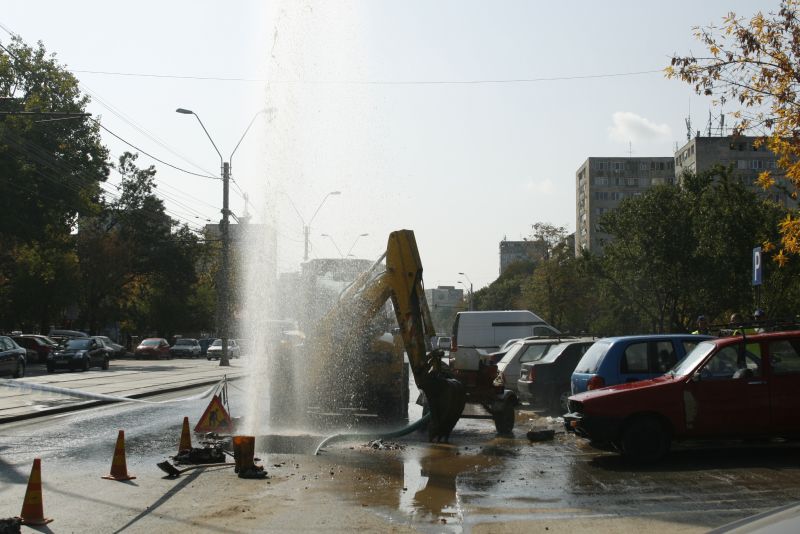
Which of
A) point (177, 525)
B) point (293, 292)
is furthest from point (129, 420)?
point (177, 525)

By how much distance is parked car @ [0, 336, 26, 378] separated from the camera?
3055 centimetres

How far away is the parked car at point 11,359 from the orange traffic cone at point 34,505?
2494 centimetres

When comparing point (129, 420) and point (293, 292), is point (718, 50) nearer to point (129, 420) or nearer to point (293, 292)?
point (293, 292)

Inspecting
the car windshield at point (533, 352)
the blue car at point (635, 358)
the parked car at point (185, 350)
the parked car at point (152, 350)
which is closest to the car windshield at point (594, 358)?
the blue car at point (635, 358)

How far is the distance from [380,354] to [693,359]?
21.9 feet

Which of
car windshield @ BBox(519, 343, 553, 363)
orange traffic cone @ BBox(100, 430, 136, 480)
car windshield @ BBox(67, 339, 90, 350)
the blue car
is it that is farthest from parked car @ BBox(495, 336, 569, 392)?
car windshield @ BBox(67, 339, 90, 350)

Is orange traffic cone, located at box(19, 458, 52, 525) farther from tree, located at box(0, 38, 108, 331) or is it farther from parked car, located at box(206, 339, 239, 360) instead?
parked car, located at box(206, 339, 239, 360)

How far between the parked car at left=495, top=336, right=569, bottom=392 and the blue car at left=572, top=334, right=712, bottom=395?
5764mm

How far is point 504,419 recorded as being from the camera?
1526cm

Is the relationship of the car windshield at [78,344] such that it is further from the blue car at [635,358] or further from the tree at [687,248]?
the blue car at [635,358]

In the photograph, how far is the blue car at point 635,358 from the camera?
13383 millimetres

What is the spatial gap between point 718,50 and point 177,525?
1180cm

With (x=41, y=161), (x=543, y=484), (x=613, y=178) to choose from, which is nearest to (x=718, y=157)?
(x=613, y=178)

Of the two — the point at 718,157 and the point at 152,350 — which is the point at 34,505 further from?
the point at 718,157
